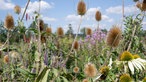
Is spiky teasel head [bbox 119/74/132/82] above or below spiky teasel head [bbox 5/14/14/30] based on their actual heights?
below

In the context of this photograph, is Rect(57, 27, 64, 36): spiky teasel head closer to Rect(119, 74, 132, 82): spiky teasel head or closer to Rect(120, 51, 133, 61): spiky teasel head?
Rect(120, 51, 133, 61): spiky teasel head

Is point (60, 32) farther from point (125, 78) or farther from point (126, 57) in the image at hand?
point (125, 78)

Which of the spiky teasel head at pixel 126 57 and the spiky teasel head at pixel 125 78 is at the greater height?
the spiky teasel head at pixel 126 57

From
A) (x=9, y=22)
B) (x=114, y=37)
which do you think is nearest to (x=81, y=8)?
(x=114, y=37)

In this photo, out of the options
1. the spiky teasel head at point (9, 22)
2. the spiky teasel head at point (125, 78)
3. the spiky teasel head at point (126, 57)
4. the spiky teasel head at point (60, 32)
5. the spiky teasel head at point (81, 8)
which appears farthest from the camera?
the spiky teasel head at point (60, 32)

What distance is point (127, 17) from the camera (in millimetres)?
4262

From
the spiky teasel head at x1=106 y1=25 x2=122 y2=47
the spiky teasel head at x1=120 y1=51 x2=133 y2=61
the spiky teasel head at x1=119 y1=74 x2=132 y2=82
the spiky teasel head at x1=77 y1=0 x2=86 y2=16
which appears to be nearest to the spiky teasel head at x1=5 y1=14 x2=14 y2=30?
the spiky teasel head at x1=77 y1=0 x2=86 y2=16

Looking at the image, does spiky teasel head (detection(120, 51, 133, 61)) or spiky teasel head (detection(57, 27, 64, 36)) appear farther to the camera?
spiky teasel head (detection(57, 27, 64, 36))

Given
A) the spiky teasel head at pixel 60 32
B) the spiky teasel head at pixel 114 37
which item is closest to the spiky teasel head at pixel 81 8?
the spiky teasel head at pixel 114 37

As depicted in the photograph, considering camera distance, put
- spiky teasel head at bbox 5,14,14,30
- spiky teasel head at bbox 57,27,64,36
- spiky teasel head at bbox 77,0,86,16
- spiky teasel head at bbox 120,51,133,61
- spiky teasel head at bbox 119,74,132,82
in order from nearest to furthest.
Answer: spiky teasel head at bbox 119,74,132,82, spiky teasel head at bbox 120,51,133,61, spiky teasel head at bbox 5,14,14,30, spiky teasel head at bbox 77,0,86,16, spiky teasel head at bbox 57,27,64,36

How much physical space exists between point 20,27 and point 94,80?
39.1 inches

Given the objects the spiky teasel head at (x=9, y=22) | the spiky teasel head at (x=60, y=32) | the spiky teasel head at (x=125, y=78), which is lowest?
the spiky teasel head at (x=125, y=78)

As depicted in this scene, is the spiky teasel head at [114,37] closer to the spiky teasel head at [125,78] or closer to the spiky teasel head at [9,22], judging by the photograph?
the spiky teasel head at [125,78]

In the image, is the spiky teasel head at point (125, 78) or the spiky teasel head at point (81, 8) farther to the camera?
the spiky teasel head at point (81, 8)
